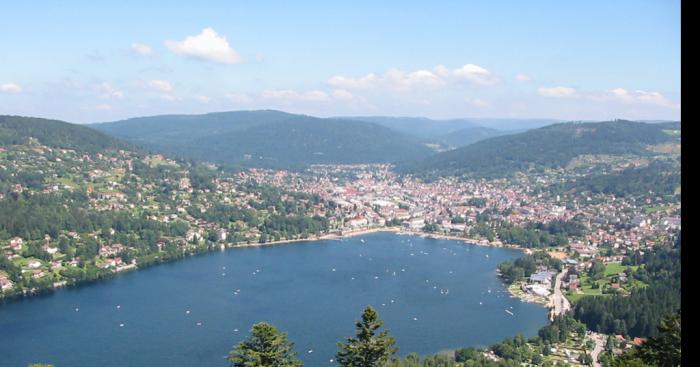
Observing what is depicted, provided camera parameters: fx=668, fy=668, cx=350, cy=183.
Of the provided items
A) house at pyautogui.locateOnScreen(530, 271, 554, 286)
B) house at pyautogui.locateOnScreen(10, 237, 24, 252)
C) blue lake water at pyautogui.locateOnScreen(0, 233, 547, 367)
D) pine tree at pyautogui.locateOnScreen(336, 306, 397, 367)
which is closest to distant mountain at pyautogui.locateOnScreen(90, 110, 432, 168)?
house at pyautogui.locateOnScreen(10, 237, 24, 252)

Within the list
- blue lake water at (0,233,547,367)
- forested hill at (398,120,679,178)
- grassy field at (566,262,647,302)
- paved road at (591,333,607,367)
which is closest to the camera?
paved road at (591,333,607,367)

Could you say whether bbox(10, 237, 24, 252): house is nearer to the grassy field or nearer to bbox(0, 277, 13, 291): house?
bbox(0, 277, 13, 291): house

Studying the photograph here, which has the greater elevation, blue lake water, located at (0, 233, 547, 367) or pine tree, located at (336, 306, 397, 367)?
pine tree, located at (336, 306, 397, 367)

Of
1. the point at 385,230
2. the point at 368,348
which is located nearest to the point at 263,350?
the point at 368,348

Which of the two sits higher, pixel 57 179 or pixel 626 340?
pixel 57 179

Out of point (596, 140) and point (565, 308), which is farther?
point (596, 140)

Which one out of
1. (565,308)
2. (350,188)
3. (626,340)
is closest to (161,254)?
(565,308)

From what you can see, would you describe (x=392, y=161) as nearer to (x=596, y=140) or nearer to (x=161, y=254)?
(x=596, y=140)
